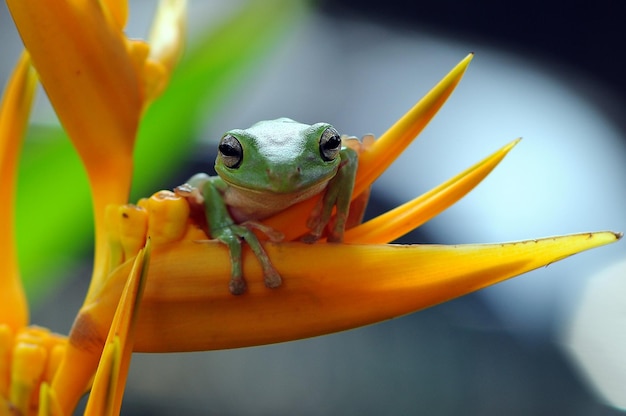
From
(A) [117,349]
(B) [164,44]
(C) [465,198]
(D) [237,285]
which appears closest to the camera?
(A) [117,349]

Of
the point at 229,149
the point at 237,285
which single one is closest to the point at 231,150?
the point at 229,149

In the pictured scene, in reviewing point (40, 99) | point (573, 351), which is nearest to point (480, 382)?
point (573, 351)

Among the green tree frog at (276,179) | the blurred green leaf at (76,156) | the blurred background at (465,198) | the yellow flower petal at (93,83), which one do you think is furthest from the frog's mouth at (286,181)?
the blurred background at (465,198)

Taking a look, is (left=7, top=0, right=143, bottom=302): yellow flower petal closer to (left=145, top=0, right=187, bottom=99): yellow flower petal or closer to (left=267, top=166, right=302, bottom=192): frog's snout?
(left=145, top=0, right=187, bottom=99): yellow flower petal

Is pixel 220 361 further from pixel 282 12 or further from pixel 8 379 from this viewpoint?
pixel 8 379

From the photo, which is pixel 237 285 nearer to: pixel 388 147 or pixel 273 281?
pixel 273 281

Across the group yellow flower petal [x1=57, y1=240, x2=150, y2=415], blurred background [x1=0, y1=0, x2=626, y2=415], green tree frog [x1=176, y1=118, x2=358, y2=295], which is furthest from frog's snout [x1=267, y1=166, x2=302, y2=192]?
blurred background [x1=0, y1=0, x2=626, y2=415]

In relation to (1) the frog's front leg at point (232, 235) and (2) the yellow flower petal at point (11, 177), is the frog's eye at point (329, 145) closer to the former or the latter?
(1) the frog's front leg at point (232, 235)
